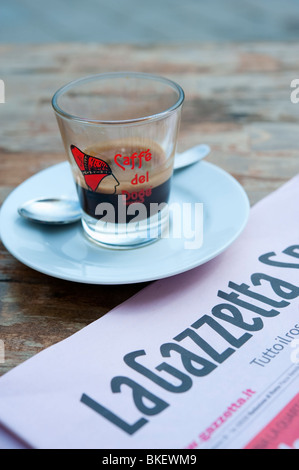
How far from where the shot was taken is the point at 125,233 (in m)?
0.50

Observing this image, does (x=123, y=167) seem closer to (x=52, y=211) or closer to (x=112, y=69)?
(x=52, y=211)

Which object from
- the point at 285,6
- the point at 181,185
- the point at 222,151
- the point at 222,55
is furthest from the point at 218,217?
the point at 285,6

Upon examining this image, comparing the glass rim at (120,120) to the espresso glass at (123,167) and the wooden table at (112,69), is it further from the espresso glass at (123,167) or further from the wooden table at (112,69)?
the wooden table at (112,69)

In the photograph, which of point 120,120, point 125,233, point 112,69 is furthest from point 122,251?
point 112,69

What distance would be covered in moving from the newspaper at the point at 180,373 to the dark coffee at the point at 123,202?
0.07 metres

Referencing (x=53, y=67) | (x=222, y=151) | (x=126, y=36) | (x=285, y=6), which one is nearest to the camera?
(x=222, y=151)

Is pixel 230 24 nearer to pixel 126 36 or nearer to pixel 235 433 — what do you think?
pixel 126 36

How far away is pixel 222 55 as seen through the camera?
915mm

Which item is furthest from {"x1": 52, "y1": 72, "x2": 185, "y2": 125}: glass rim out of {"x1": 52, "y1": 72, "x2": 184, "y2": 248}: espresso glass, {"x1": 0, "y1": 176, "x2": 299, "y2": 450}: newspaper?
{"x1": 0, "y1": 176, "x2": 299, "y2": 450}: newspaper

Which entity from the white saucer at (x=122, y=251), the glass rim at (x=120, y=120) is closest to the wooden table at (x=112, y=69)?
the white saucer at (x=122, y=251)

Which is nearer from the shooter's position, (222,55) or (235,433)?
(235,433)

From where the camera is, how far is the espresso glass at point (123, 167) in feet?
1.53

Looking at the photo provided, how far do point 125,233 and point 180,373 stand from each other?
0.55ft
